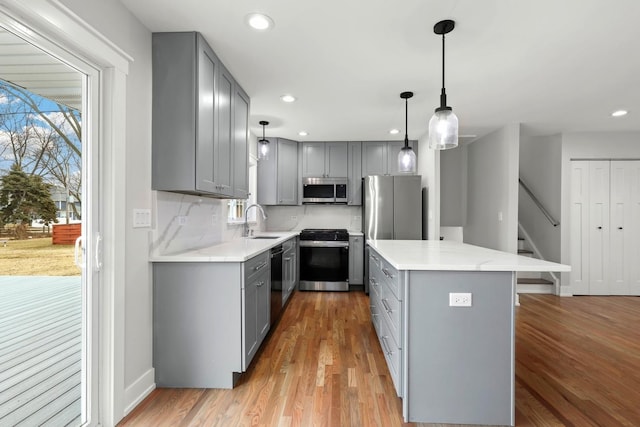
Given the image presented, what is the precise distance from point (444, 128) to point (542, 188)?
413 centimetres

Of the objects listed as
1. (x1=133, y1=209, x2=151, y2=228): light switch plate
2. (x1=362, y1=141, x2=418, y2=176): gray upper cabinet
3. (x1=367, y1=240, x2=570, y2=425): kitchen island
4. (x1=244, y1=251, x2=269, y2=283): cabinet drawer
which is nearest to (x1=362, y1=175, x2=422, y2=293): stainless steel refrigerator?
(x1=362, y1=141, x2=418, y2=176): gray upper cabinet

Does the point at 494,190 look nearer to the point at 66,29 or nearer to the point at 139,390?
the point at 139,390

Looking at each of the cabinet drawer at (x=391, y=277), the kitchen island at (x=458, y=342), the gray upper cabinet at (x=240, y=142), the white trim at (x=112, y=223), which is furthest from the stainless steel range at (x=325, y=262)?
the white trim at (x=112, y=223)

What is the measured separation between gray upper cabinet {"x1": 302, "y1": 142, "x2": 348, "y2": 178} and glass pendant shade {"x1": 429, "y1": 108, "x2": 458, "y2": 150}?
10.2ft

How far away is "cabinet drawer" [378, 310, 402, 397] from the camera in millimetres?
1804

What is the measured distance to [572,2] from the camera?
1.70m

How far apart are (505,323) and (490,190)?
10.9 feet

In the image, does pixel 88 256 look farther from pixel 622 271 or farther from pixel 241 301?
pixel 622 271

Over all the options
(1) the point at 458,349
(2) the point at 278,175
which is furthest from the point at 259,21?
(2) the point at 278,175

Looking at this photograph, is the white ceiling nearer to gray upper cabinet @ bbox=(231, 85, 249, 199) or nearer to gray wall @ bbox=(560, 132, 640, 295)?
gray upper cabinet @ bbox=(231, 85, 249, 199)

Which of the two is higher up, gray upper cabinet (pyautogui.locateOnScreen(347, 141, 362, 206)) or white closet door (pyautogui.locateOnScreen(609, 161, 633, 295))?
gray upper cabinet (pyautogui.locateOnScreen(347, 141, 362, 206))

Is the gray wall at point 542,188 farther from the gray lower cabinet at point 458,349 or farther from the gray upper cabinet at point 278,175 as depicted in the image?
the gray upper cabinet at point 278,175

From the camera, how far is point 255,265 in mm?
2342

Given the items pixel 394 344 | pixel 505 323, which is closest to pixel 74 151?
pixel 394 344
